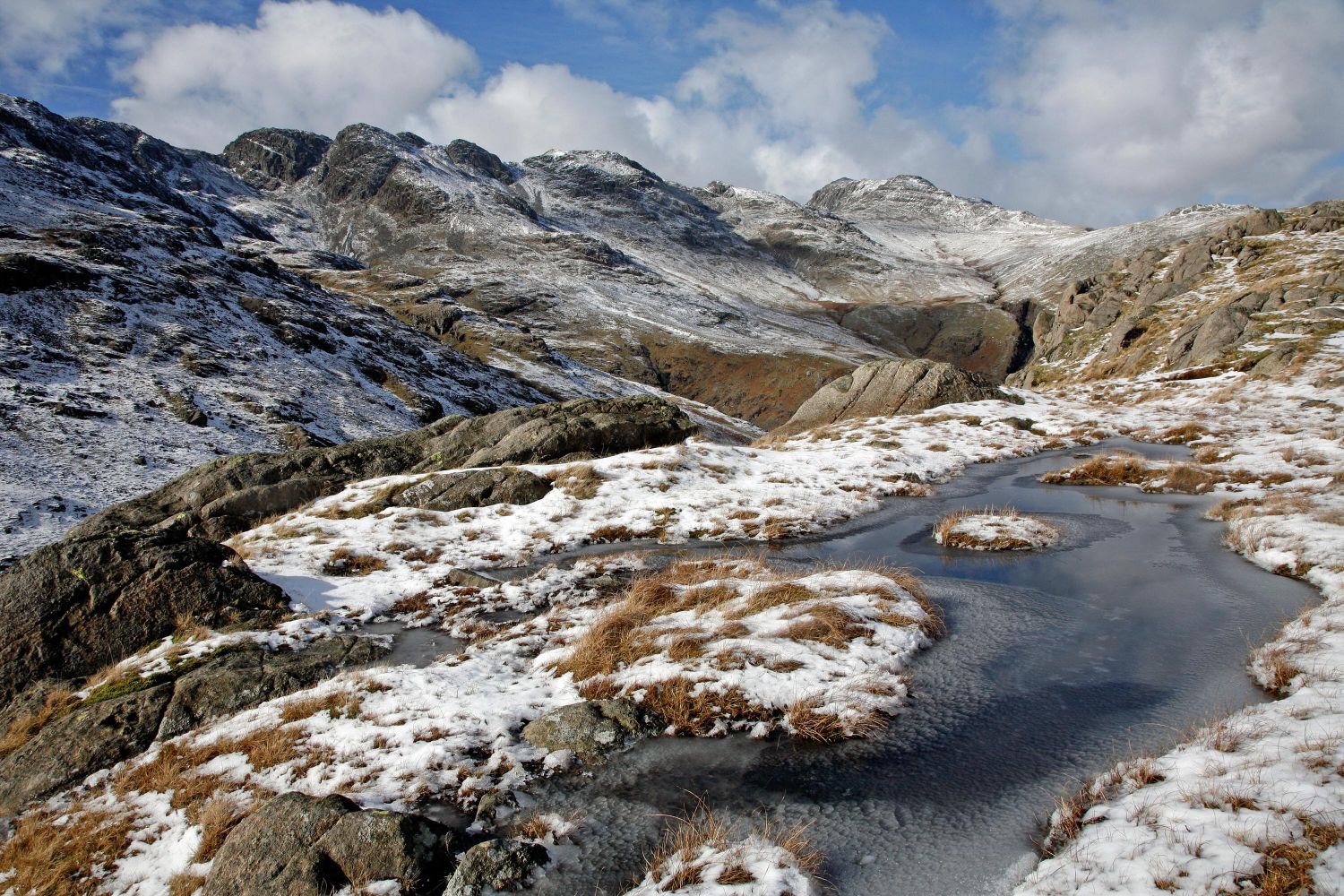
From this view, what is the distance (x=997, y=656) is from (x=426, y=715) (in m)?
9.23

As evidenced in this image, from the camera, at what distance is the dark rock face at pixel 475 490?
2309cm

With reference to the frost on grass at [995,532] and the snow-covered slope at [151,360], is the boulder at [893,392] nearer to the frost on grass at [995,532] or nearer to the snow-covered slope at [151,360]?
the frost on grass at [995,532]

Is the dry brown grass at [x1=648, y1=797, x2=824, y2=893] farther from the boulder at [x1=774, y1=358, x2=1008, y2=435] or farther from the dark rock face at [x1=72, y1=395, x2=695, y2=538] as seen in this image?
the boulder at [x1=774, y1=358, x2=1008, y2=435]

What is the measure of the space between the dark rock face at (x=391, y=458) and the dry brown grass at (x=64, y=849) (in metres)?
14.1

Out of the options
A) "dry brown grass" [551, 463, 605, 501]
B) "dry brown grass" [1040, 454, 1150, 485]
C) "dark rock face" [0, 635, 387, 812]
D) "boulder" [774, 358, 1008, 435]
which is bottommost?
"dark rock face" [0, 635, 387, 812]

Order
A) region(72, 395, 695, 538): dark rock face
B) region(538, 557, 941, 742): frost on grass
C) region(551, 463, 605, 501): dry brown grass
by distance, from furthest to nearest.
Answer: region(72, 395, 695, 538): dark rock face, region(551, 463, 605, 501): dry brown grass, region(538, 557, 941, 742): frost on grass

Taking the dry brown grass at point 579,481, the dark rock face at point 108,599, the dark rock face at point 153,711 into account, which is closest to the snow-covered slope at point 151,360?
the dark rock face at point 108,599

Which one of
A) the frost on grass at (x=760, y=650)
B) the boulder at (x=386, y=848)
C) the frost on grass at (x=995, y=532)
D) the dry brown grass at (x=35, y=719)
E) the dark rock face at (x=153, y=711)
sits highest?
the frost on grass at (x=995, y=532)

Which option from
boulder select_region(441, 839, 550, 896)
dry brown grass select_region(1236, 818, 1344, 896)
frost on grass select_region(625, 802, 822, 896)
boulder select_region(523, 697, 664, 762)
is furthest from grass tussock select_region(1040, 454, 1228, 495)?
boulder select_region(441, 839, 550, 896)

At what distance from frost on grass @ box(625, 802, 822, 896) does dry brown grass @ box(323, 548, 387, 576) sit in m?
13.0

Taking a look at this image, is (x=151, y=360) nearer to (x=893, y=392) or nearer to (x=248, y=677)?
(x=248, y=677)

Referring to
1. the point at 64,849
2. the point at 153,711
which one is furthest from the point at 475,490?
the point at 64,849

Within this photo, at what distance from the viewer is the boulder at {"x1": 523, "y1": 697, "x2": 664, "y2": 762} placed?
8945 mm

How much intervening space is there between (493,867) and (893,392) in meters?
42.9
